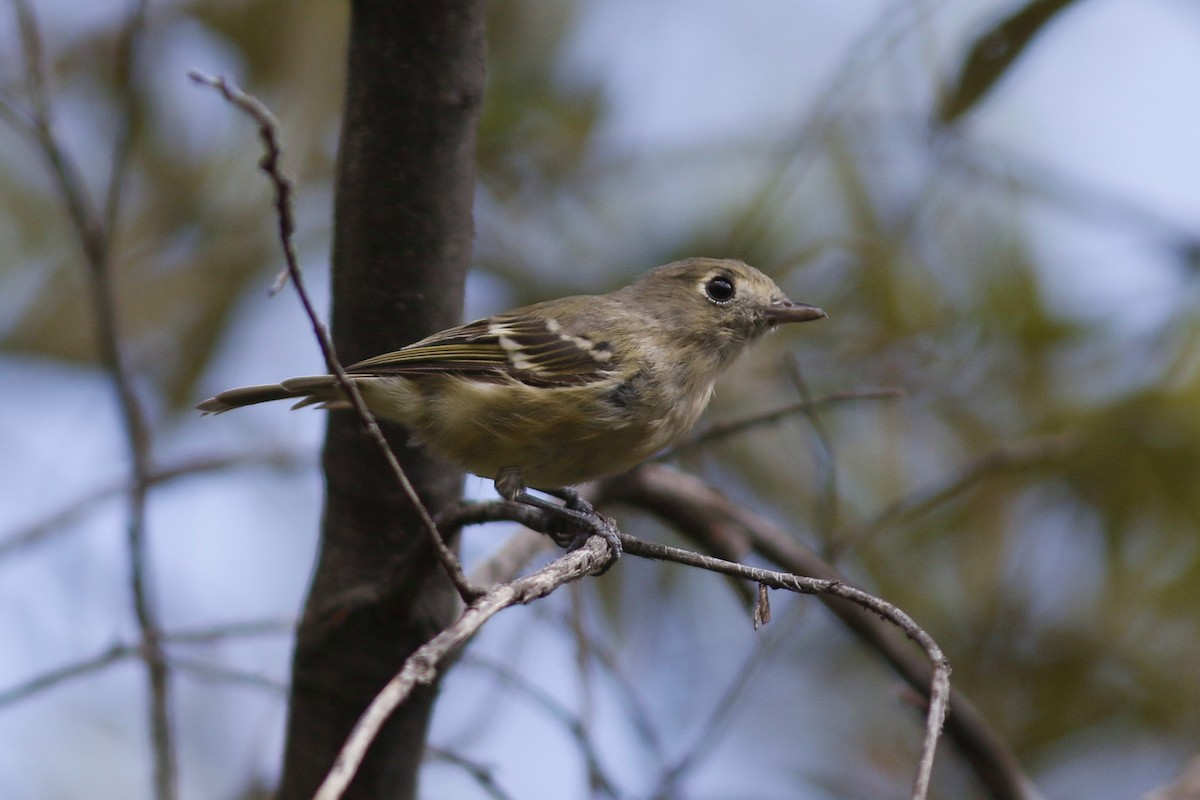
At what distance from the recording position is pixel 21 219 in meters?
6.00

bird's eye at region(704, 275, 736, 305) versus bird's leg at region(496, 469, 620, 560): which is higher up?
bird's eye at region(704, 275, 736, 305)

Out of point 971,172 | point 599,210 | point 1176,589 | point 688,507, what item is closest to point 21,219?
point 599,210

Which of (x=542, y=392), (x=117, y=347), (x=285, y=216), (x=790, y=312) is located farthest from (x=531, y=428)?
(x=285, y=216)

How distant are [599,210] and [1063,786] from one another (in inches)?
129

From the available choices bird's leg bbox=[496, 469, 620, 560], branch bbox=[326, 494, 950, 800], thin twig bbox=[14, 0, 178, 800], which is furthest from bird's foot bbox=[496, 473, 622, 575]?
thin twig bbox=[14, 0, 178, 800]

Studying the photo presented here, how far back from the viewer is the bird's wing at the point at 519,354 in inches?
114

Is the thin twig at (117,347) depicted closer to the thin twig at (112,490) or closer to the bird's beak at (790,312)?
the thin twig at (112,490)

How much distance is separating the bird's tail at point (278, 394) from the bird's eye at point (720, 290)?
→ 52.7 inches

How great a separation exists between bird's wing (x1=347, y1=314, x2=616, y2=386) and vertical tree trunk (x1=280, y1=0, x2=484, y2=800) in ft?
0.82

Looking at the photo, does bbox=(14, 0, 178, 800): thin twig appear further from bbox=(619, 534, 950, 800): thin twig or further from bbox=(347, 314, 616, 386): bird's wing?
bbox=(619, 534, 950, 800): thin twig

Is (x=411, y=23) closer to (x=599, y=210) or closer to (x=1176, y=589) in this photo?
(x=599, y=210)

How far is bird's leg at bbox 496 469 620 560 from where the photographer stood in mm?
2514

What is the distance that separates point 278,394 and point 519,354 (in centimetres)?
71

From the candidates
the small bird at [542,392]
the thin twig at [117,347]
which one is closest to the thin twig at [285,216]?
the small bird at [542,392]
